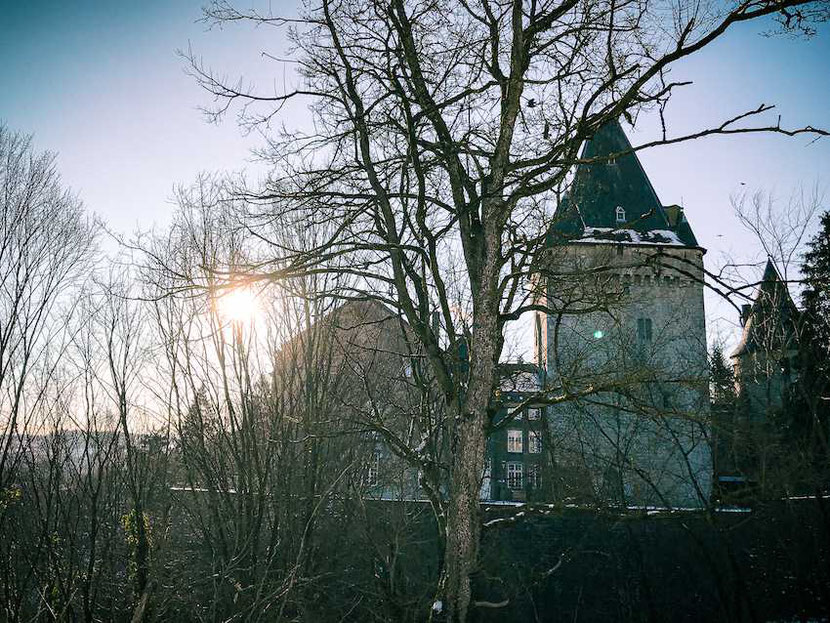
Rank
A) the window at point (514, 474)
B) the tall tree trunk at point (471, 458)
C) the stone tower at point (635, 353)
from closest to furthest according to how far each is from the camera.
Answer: the tall tree trunk at point (471, 458) < the stone tower at point (635, 353) < the window at point (514, 474)

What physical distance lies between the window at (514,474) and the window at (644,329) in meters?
9.40

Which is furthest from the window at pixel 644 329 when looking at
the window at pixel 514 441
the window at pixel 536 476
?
the window at pixel 536 476

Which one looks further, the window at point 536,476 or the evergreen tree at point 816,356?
the window at point 536,476

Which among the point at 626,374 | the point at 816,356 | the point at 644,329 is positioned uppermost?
the point at 644,329

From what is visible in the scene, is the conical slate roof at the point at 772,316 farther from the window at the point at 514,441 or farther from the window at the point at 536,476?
the window at the point at 514,441

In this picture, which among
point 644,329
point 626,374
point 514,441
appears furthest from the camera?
point 514,441

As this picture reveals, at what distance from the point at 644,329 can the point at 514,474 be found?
34.0 feet

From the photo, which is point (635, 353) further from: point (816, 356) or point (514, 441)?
point (514, 441)

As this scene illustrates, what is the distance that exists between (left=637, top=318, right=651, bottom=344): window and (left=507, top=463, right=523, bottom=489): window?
9.40m

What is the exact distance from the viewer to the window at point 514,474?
1209 inches

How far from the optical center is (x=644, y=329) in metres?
29.7

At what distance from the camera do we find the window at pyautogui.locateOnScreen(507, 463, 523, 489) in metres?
30.7

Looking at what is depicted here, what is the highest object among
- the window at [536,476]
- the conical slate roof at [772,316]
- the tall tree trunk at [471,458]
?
the conical slate roof at [772,316]

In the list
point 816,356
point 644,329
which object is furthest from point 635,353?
point 644,329
